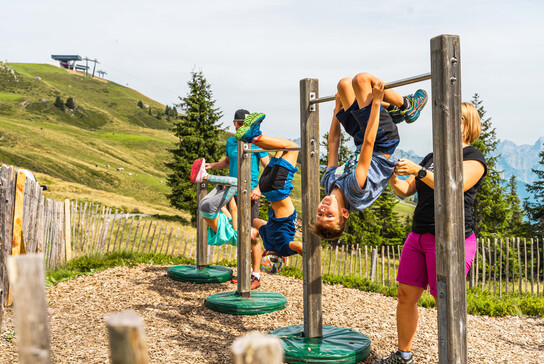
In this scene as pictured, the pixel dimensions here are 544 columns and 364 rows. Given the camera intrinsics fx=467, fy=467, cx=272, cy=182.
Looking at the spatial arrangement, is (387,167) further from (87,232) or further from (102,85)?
(102,85)

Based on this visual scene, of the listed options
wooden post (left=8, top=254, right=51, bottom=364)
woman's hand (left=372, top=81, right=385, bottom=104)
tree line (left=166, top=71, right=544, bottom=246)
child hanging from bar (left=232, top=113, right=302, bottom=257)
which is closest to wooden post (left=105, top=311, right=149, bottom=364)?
wooden post (left=8, top=254, right=51, bottom=364)

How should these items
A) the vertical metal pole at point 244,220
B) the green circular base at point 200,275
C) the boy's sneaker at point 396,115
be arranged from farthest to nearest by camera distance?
the green circular base at point 200,275, the vertical metal pole at point 244,220, the boy's sneaker at point 396,115

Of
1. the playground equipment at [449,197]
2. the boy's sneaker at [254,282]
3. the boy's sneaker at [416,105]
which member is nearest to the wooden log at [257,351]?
the playground equipment at [449,197]

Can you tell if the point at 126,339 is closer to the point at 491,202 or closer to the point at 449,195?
the point at 449,195

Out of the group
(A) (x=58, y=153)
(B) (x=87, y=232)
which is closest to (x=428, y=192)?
(B) (x=87, y=232)

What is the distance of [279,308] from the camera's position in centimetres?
554

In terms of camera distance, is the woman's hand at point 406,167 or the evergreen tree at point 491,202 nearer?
the woman's hand at point 406,167

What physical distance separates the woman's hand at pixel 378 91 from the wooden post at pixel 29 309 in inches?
93.5

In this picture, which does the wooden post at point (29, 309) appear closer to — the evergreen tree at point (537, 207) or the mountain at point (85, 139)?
the evergreen tree at point (537, 207)

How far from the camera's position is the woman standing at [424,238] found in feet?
10.6

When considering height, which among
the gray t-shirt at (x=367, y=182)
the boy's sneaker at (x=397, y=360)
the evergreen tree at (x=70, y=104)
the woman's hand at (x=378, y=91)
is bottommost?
the boy's sneaker at (x=397, y=360)

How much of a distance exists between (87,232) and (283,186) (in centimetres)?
755

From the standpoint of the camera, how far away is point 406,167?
3.04 m

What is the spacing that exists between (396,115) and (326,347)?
1895mm
